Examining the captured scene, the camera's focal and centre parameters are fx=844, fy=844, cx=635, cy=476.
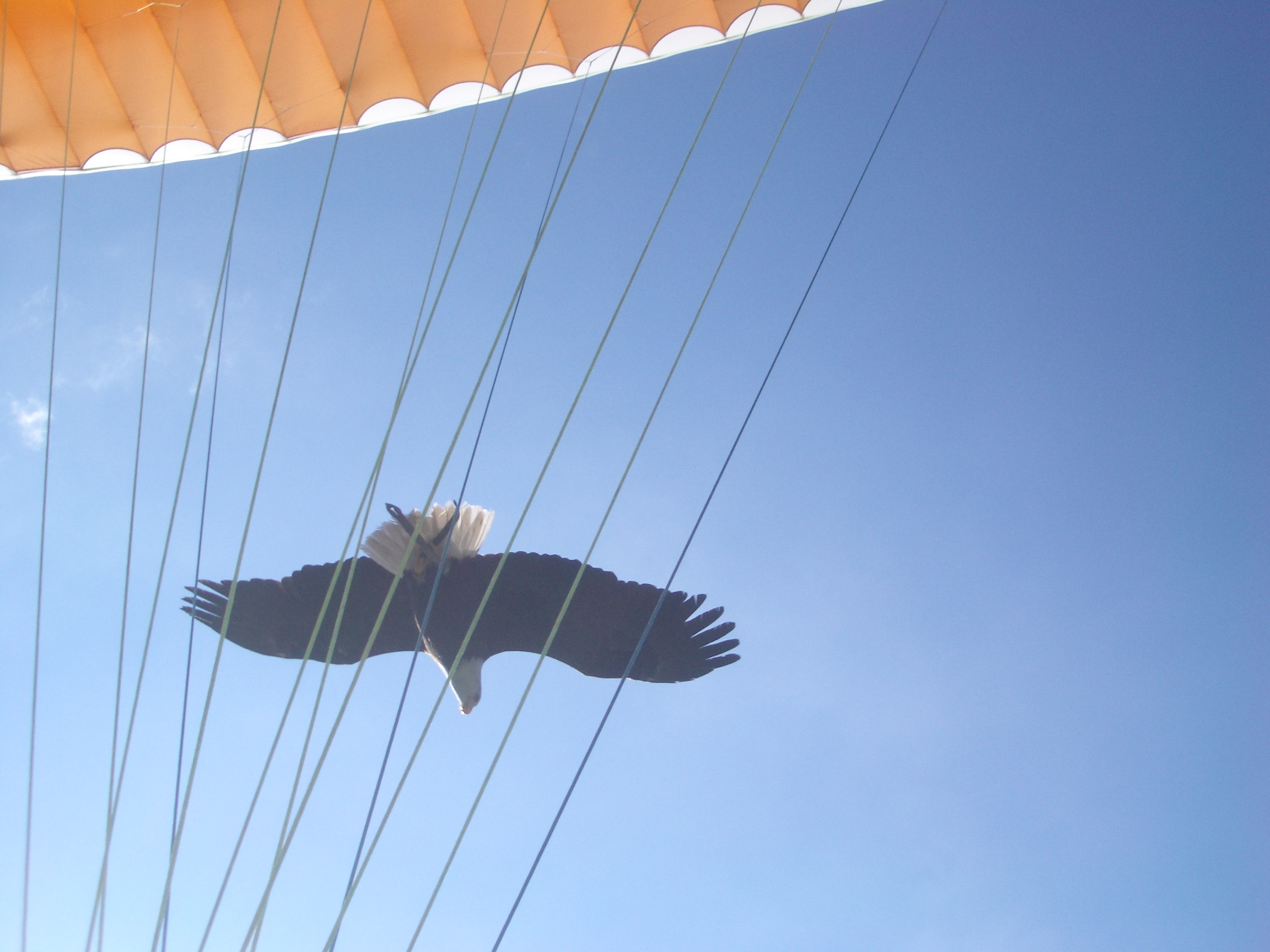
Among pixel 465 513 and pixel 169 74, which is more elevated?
pixel 169 74

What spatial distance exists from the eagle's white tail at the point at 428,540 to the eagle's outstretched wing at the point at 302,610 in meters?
0.18

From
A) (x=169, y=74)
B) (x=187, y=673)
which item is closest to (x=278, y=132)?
(x=169, y=74)

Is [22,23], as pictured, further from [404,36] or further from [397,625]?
[397,625]

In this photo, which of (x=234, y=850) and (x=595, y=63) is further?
(x=595, y=63)

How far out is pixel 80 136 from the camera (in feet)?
19.8

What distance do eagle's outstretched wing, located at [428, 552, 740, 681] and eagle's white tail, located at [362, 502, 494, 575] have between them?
14 centimetres

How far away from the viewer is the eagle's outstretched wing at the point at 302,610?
5.80 m

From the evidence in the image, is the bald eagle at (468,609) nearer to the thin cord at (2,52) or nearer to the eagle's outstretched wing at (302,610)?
the eagle's outstretched wing at (302,610)

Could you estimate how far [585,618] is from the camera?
576 cm

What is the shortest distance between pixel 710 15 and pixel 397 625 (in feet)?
16.1

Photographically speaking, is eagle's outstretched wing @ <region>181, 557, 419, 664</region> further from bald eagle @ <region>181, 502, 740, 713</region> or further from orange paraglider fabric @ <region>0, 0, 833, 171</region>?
orange paraglider fabric @ <region>0, 0, 833, 171</region>

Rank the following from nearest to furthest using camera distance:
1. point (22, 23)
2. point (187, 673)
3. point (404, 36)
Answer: point (187, 673), point (22, 23), point (404, 36)

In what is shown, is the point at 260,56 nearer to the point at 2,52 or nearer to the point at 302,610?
Answer: the point at 2,52

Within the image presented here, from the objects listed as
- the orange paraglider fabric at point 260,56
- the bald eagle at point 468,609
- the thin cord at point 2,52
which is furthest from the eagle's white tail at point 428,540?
the thin cord at point 2,52
